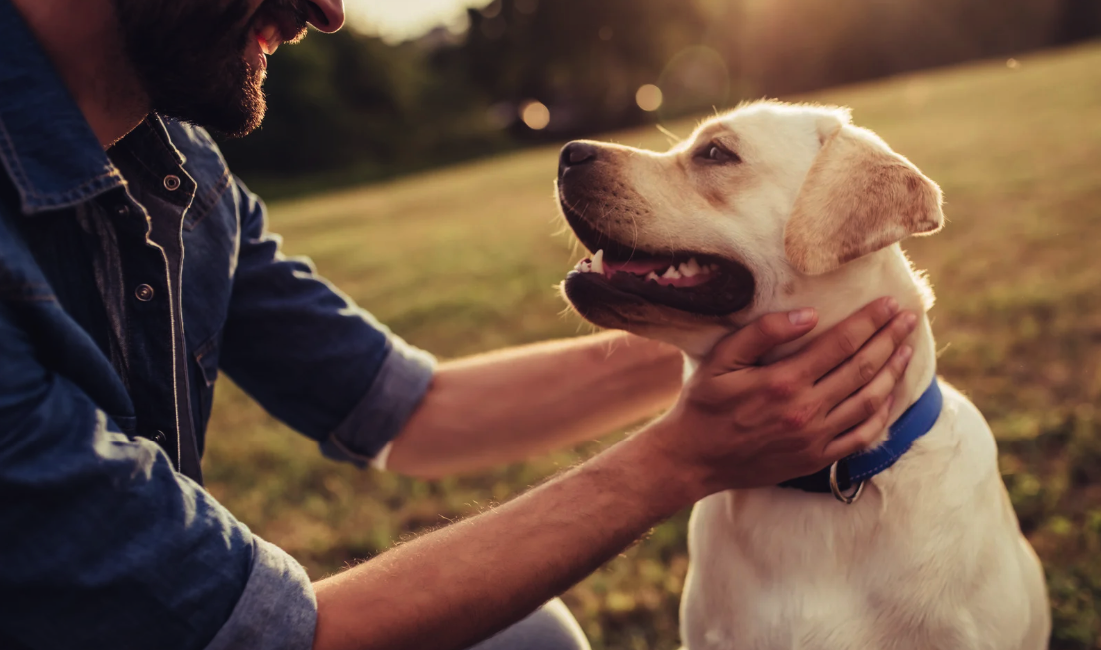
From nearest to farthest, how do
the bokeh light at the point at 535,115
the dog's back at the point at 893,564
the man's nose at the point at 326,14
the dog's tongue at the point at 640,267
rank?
the dog's back at the point at 893,564 < the man's nose at the point at 326,14 < the dog's tongue at the point at 640,267 < the bokeh light at the point at 535,115

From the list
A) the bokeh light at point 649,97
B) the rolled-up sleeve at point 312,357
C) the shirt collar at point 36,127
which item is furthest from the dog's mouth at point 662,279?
the bokeh light at point 649,97

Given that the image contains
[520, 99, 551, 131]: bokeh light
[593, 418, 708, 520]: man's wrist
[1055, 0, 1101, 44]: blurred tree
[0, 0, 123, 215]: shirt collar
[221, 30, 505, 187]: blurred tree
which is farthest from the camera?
[221, 30, 505, 187]: blurred tree

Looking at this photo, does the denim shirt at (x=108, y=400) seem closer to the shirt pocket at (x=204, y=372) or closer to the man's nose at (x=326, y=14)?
the shirt pocket at (x=204, y=372)

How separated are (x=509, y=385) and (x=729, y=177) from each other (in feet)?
3.34

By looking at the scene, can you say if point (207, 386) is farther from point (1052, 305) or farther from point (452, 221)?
point (452, 221)

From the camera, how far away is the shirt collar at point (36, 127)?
1.65m

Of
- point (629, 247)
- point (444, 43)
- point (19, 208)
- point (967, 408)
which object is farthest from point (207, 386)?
point (444, 43)

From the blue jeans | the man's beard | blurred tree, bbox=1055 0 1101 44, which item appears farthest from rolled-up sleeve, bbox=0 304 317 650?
blurred tree, bbox=1055 0 1101 44

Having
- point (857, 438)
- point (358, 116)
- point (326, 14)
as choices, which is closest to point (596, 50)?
point (358, 116)

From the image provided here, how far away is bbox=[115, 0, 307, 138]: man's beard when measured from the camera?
1849 millimetres

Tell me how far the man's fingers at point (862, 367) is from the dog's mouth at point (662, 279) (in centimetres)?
33

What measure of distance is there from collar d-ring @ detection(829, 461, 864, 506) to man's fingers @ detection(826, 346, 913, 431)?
13cm

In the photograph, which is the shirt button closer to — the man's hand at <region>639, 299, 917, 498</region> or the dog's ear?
the man's hand at <region>639, 299, 917, 498</region>

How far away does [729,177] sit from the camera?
2.50 metres
